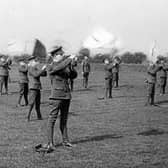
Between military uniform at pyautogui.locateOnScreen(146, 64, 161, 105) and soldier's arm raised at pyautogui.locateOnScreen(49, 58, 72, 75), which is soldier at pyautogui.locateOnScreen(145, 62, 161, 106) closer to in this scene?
military uniform at pyautogui.locateOnScreen(146, 64, 161, 105)

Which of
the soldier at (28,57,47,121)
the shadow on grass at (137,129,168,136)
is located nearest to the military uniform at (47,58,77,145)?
the shadow on grass at (137,129,168,136)

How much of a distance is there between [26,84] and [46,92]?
7.69 metres

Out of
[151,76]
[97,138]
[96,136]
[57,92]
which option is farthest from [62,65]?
[151,76]

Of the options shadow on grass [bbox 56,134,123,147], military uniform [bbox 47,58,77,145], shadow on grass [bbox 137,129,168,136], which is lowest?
shadow on grass [bbox 137,129,168,136]

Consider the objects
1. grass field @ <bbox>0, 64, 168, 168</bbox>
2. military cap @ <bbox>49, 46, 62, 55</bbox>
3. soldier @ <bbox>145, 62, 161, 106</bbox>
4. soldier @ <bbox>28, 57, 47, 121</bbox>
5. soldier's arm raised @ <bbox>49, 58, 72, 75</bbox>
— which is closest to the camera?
grass field @ <bbox>0, 64, 168, 168</bbox>

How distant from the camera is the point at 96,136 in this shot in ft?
40.4

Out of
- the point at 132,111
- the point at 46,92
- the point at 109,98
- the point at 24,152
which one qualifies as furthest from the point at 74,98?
the point at 24,152

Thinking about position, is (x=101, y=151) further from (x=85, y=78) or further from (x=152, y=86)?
(x=85, y=78)

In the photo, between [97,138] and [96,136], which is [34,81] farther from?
[97,138]

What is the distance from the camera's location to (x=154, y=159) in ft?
31.2

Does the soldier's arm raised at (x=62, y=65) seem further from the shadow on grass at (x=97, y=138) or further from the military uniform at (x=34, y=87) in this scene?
the military uniform at (x=34, y=87)

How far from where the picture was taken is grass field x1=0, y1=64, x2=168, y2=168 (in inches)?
364

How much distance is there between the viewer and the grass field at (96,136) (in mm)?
9250

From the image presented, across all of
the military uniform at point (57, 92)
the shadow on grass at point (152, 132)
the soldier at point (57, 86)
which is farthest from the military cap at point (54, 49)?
the shadow on grass at point (152, 132)
